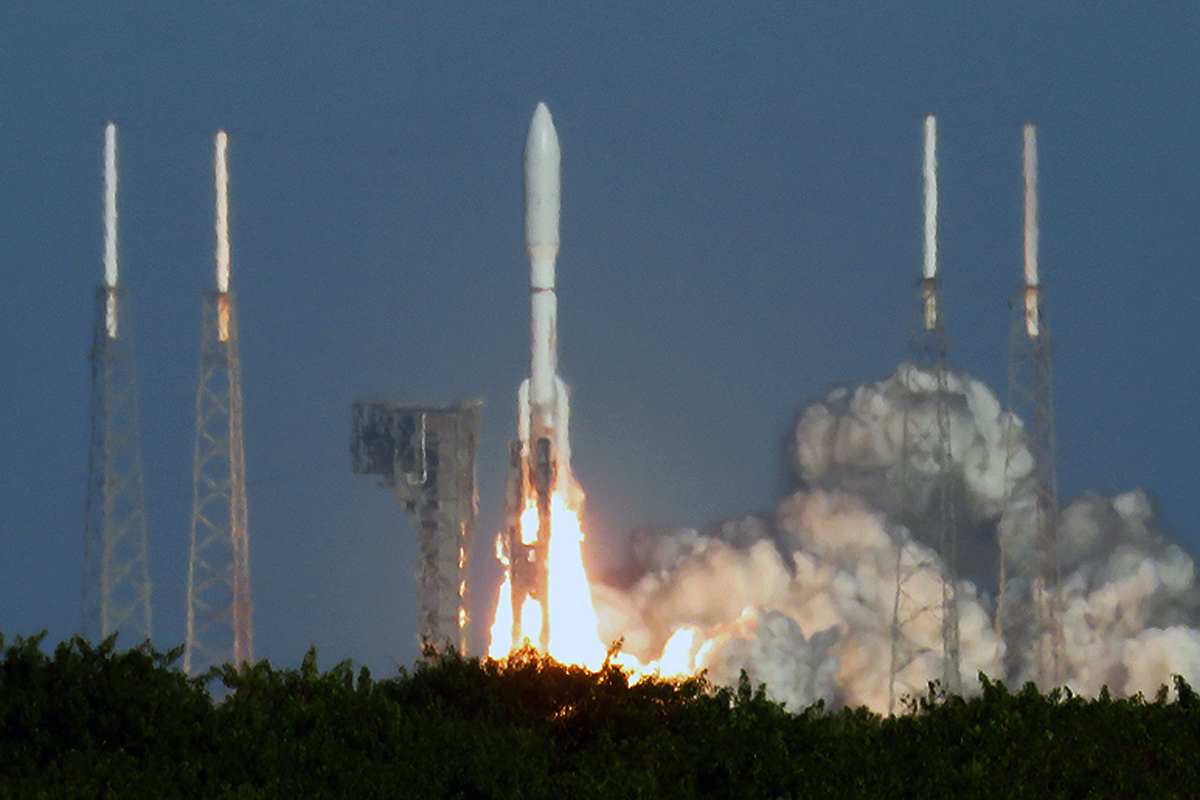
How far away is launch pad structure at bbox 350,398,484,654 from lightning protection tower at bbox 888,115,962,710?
576 inches

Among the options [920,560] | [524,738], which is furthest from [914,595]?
[524,738]

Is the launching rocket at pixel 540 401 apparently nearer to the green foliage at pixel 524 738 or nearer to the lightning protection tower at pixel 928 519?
the lightning protection tower at pixel 928 519

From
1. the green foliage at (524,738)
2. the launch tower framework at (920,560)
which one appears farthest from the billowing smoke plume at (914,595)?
the green foliage at (524,738)

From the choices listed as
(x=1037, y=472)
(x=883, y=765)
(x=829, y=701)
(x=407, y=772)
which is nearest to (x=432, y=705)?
(x=407, y=772)

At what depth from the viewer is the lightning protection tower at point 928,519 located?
258 feet

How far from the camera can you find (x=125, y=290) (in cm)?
7306

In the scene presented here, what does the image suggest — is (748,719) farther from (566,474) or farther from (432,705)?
(566,474)

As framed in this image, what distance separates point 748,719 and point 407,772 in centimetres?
600

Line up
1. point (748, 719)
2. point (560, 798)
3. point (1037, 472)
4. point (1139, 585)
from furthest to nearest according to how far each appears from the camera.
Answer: point (1139, 585)
point (1037, 472)
point (748, 719)
point (560, 798)

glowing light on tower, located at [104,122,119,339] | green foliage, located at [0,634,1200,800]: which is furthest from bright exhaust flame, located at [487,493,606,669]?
green foliage, located at [0,634,1200,800]

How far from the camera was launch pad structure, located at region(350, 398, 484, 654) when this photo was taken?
79.7m

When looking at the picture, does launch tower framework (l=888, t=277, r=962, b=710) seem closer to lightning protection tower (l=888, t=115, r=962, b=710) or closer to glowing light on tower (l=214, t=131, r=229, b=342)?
lightning protection tower (l=888, t=115, r=962, b=710)

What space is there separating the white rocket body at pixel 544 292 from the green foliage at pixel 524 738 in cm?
3027

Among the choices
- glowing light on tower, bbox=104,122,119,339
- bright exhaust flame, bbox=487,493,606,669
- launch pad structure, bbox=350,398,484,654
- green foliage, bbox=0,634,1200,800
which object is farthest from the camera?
launch pad structure, bbox=350,398,484,654
